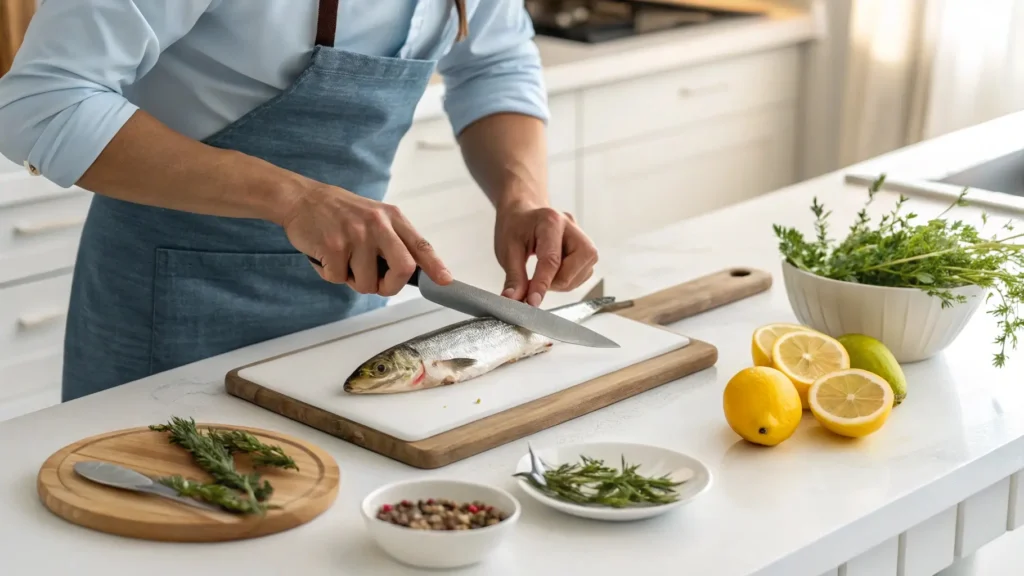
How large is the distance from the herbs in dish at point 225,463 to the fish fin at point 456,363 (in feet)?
0.66

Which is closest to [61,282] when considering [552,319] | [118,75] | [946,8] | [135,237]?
[135,237]

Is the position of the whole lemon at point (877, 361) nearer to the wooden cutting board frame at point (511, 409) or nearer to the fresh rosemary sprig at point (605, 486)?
the wooden cutting board frame at point (511, 409)

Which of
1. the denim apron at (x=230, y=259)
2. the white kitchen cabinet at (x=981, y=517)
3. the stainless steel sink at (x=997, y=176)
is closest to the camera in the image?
the white kitchen cabinet at (x=981, y=517)

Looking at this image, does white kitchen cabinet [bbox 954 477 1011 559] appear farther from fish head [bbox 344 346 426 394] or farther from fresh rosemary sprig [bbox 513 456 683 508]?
fish head [bbox 344 346 426 394]

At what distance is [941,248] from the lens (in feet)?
4.24

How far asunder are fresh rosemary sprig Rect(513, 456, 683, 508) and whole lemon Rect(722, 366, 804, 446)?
12 centimetres

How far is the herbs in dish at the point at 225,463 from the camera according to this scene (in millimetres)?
976

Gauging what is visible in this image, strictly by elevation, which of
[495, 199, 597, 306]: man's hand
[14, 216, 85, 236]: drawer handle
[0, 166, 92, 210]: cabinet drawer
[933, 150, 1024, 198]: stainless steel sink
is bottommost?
[14, 216, 85, 236]: drawer handle

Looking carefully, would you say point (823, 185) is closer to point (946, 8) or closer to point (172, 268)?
point (172, 268)

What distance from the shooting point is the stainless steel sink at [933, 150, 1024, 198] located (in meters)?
2.02

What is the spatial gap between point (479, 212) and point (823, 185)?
990 mm

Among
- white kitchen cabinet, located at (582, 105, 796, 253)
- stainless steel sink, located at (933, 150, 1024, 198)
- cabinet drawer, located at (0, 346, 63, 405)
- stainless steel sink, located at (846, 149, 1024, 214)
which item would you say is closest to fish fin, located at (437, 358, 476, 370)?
stainless steel sink, located at (846, 149, 1024, 214)

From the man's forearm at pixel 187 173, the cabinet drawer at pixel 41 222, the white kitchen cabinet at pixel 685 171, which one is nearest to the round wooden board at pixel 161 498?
the man's forearm at pixel 187 173

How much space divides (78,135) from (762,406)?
0.69 metres
